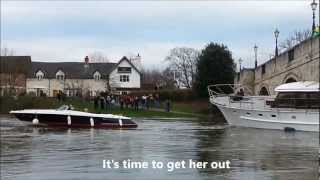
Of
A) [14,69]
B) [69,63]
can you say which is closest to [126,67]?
[69,63]

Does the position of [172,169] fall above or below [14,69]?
below

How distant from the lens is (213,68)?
2675 inches

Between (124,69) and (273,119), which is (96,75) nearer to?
(124,69)

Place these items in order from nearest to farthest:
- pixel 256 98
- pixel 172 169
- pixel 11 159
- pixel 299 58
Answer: pixel 172 169 → pixel 11 159 → pixel 256 98 → pixel 299 58

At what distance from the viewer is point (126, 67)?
106 metres

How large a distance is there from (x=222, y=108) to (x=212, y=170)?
93.4 ft

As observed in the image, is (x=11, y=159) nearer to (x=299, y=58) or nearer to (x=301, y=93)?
(x=301, y=93)

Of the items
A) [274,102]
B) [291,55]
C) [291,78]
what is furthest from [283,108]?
[291,55]

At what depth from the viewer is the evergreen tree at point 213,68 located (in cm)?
6788

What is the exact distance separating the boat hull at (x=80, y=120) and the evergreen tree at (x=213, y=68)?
31.0 meters

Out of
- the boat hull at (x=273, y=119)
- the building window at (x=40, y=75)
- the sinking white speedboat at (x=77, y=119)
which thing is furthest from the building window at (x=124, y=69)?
the sinking white speedboat at (x=77, y=119)

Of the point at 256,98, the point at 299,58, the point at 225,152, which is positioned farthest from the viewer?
the point at 299,58

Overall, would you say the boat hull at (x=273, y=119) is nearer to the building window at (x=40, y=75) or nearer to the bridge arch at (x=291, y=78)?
the bridge arch at (x=291, y=78)

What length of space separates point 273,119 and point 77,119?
12019 millimetres
